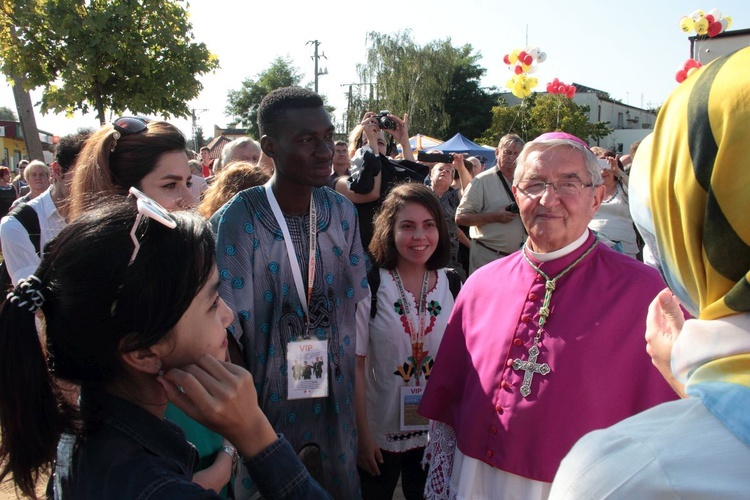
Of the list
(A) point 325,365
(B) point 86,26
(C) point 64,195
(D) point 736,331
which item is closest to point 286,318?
(A) point 325,365

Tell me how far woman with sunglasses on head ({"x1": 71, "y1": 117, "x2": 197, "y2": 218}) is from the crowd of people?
0.04 feet

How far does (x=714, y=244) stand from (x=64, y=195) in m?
3.23

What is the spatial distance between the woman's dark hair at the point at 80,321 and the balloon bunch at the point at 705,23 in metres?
9.82

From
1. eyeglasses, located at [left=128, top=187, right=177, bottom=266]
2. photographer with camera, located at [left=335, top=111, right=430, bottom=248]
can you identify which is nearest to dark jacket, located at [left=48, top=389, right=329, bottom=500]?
eyeglasses, located at [left=128, top=187, right=177, bottom=266]

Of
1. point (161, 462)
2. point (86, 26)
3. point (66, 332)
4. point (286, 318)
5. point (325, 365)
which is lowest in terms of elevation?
point (325, 365)

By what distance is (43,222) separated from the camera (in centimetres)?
309

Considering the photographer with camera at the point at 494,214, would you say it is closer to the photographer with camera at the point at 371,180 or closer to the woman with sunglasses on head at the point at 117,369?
the photographer with camera at the point at 371,180

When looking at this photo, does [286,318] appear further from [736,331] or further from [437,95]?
[437,95]

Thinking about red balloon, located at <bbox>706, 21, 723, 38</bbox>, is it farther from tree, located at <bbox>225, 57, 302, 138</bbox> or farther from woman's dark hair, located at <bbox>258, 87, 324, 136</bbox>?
tree, located at <bbox>225, 57, 302, 138</bbox>

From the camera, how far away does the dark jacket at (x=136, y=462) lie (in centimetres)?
121

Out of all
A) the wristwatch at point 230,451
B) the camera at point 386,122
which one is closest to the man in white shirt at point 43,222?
the wristwatch at point 230,451

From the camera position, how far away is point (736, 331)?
32.1 inches

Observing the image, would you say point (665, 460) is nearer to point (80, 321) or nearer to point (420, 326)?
point (80, 321)

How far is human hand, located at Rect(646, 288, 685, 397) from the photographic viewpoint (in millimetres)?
1091
